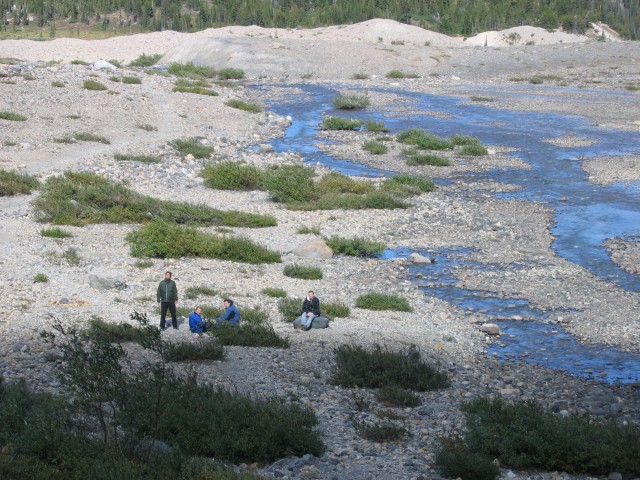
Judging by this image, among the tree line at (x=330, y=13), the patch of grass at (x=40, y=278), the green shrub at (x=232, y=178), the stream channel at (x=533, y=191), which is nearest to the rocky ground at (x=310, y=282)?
the patch of grass at (x=40, y=278)

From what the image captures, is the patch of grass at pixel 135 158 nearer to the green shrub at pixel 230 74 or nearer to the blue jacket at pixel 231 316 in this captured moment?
the blue jacket at pixel 231 316

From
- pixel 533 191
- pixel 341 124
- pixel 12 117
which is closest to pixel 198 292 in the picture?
pixel 533 191

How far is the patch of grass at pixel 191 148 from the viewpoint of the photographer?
34688mm

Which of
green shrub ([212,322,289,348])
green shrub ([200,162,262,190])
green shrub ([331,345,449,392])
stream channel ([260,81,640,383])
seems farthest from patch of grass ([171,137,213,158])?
green shrub ([331,345,449,392])

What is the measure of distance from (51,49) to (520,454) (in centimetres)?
8238

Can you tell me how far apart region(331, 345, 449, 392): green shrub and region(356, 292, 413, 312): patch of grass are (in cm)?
379

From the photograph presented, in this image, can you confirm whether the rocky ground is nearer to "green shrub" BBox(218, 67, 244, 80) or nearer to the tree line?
"green shrub" BBox(218, 67, 244, 80)

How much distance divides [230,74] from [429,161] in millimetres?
33665

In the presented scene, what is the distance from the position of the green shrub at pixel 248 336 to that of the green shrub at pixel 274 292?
2887 millimetres

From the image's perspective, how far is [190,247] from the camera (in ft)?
69.4

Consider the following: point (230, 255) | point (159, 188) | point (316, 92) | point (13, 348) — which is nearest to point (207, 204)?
point (159, 188)

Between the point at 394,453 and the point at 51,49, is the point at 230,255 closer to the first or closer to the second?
the point at 394,453

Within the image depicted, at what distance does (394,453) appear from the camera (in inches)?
420

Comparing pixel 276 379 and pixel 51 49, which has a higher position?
pixel 51 49
